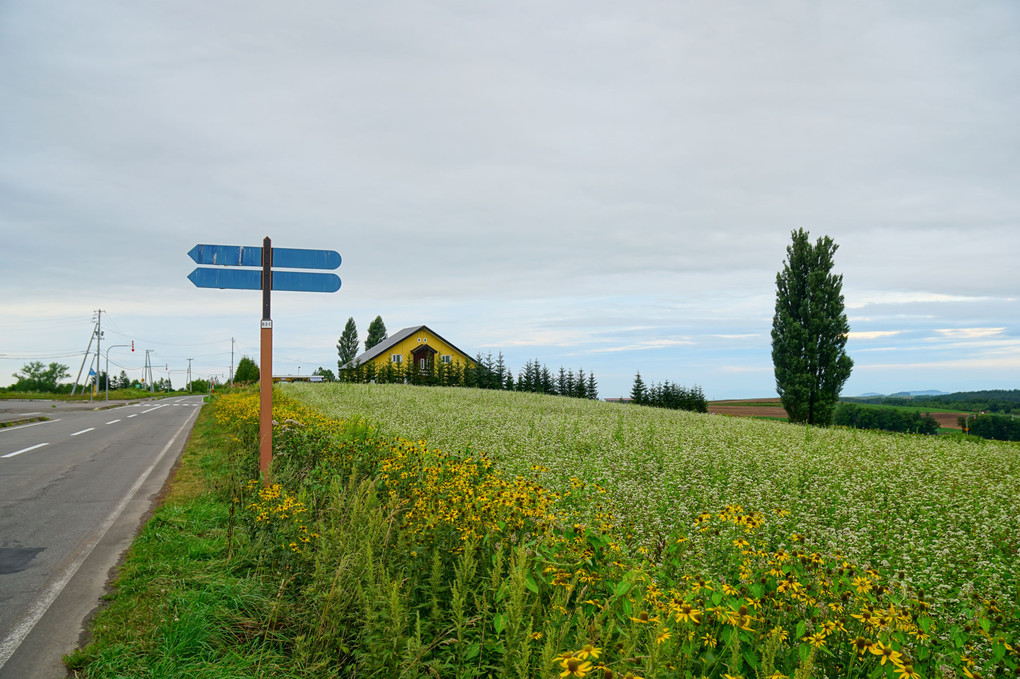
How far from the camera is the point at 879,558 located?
519 cm

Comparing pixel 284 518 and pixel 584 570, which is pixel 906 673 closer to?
pixel 584 570

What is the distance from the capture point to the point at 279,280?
764cm

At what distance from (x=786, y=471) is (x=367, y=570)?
21.0ft

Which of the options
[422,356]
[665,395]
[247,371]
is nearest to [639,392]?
[665,395]

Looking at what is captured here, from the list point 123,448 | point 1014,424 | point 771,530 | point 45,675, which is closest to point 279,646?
point 45,675

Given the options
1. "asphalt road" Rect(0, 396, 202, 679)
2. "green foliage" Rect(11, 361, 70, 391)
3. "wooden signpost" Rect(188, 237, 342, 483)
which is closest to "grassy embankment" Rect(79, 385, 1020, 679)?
"asphalt road" Rect(0, 396, 202, 679)

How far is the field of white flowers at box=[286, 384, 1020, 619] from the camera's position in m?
5.23

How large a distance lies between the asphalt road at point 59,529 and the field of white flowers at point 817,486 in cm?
426

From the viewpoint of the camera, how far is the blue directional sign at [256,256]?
750cm

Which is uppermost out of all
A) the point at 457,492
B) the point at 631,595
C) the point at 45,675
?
the point at 457,492

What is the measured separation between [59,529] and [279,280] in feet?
13.9

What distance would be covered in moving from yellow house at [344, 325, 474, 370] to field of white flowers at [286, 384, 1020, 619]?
43.2 m

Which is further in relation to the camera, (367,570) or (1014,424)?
(1014,424)

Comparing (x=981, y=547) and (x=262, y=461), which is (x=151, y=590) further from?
(x=981, y=547)
